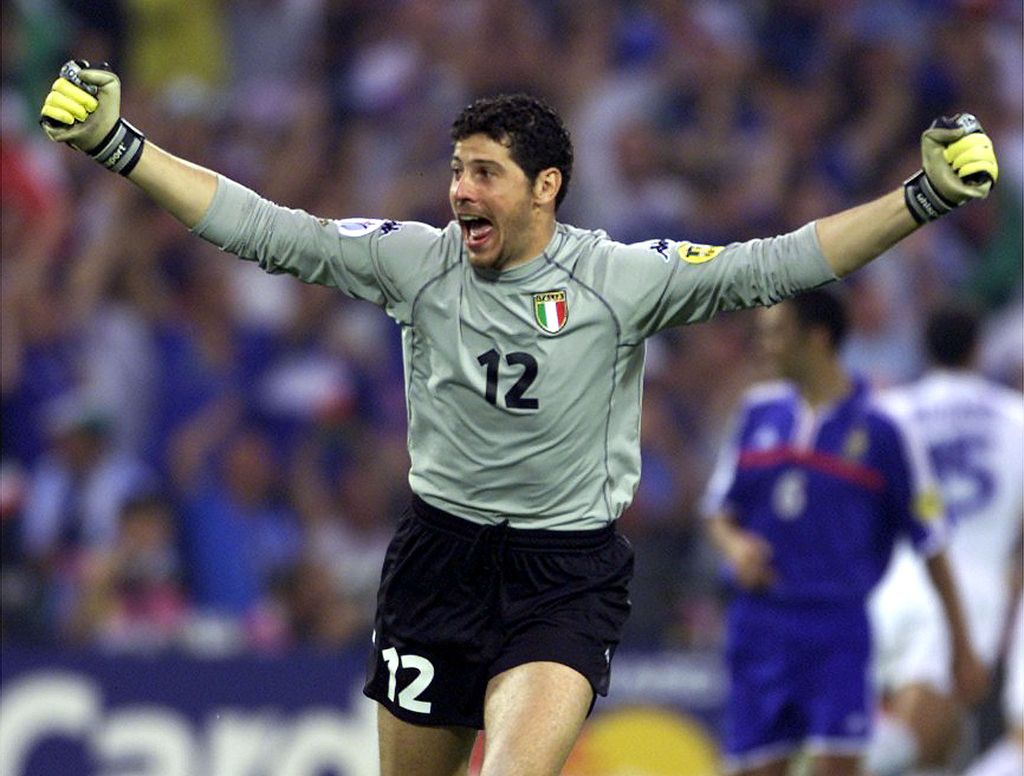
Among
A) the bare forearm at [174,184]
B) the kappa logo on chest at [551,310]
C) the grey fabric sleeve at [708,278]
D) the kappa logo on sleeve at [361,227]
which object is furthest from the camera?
the kappa logo on sleeve at [361,227]

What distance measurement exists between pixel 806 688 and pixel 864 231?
3465 millimetres

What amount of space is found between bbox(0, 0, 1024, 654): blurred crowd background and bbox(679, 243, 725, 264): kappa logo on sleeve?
19.8 ft

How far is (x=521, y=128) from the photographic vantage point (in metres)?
5.84

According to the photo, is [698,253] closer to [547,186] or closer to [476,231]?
[547,186]

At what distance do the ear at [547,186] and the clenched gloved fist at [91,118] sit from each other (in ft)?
3.71

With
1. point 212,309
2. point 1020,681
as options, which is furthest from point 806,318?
point 212,309

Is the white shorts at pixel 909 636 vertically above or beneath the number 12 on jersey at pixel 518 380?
beneath

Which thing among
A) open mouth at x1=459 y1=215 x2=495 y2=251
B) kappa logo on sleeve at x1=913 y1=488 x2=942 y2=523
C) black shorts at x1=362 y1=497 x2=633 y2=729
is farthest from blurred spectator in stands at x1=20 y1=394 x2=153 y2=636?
open mouth at x1=459 y1=215 x2=495 y2=251

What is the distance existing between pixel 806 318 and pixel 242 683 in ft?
11.9

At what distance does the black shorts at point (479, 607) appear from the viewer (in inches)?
231

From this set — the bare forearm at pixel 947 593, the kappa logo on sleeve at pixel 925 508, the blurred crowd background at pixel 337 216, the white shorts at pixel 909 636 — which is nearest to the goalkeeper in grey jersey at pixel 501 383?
the kappa logo on sleeve at pixel 925 508

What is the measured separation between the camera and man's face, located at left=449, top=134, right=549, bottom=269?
5766 millimetres

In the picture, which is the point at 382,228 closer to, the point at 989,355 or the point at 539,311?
the point at 539,311

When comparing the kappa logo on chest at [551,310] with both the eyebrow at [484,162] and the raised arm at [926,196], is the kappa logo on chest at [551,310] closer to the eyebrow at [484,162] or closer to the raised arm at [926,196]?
the eyebrow at [484,162]
